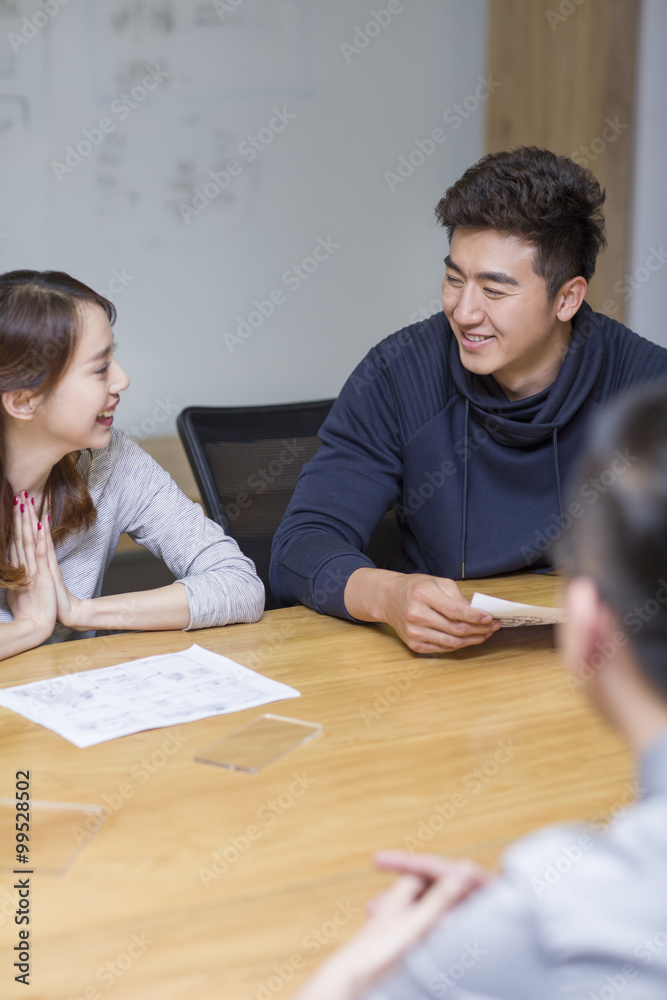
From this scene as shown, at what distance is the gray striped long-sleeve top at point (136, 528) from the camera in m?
1.59

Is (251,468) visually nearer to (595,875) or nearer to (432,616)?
(432,616)

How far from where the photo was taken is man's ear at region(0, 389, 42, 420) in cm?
145

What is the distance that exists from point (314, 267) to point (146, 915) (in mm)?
2363

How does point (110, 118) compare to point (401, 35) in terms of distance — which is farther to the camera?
point (401, 35)

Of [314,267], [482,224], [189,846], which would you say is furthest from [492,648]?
[314,267]

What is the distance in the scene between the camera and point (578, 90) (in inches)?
112

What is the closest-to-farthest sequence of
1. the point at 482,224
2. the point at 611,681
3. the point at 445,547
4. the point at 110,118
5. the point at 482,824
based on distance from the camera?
the point at 611,681
the point at 482,824
the point at 482,224
the point at 445,547
the point at 110,118

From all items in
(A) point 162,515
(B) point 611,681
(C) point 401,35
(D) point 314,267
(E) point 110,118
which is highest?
(C) point 401,35

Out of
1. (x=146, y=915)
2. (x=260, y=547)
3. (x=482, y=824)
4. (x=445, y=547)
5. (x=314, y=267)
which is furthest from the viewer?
(x=314, y=267)

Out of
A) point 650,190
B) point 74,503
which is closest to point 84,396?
point 74,503

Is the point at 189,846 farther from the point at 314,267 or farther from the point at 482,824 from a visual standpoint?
the point at 314,267

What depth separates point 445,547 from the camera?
1724mm

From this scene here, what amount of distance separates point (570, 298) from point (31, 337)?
0.90m

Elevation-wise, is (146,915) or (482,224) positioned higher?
(482,224)
